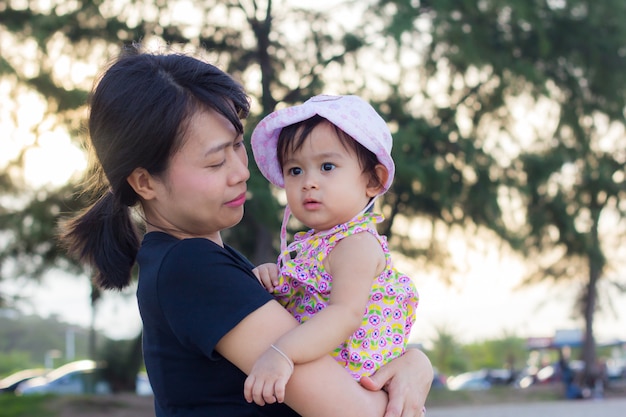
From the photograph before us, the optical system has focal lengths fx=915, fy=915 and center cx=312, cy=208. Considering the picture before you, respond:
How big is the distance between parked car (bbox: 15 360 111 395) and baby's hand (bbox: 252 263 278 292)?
16.2 m

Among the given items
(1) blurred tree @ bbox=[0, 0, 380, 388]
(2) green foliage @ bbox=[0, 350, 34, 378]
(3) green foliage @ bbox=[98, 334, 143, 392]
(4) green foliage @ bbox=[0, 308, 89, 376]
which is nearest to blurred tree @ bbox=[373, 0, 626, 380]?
(1) blurred tree @ bbox=[0, 0, 380, 388]

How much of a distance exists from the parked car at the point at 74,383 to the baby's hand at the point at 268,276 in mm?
16232

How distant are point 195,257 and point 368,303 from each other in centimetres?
49

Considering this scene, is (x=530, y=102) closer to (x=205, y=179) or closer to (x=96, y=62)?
(x=96, y=62)

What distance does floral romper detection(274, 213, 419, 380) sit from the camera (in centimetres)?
219

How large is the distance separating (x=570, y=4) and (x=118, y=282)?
607 inches

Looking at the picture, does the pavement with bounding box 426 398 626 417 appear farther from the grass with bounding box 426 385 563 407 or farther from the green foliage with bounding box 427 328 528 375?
the green foliage with bounding box 427 328 528 375

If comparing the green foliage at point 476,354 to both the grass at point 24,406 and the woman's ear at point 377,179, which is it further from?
the woman's ear at point 377,179

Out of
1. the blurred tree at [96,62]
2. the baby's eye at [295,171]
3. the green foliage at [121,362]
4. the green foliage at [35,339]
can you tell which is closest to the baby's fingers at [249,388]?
the baby's eye at [295,171]

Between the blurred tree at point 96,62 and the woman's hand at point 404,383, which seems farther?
the blurred tree at point 96,62

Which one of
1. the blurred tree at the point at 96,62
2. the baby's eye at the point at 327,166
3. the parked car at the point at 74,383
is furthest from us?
the parked car at the point at 74,383

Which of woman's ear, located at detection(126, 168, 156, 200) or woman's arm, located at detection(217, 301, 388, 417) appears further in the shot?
woman's ear, located at detection(126, 168, 156, 200)

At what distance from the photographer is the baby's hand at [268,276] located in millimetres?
2305

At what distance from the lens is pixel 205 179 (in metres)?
2.15
